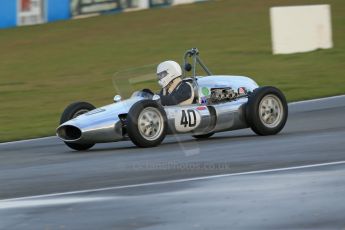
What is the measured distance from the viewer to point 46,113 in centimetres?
1630

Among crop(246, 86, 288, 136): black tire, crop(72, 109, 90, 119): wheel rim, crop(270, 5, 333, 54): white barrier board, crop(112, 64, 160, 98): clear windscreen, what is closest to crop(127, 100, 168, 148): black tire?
crop(112, 64, 160, 98): clear windscreen

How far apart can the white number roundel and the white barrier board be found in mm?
10584

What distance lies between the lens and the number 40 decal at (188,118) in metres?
11.1

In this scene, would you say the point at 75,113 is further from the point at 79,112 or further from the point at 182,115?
the point at 182,115

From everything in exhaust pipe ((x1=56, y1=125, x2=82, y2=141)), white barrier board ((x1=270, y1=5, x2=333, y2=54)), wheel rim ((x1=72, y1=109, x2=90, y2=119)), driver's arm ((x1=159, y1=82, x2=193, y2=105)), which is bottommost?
exhaust pipe ((x1=56, y1=125, x2=82, y2=141))

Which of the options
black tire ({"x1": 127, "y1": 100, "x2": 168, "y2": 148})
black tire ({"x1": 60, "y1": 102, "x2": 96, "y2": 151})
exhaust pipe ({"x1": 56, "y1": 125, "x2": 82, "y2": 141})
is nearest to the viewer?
black tire ({"x1": 127, "y1": 100, "x2": 168, "y2": 148})

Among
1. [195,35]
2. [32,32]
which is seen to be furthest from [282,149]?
[32,32]

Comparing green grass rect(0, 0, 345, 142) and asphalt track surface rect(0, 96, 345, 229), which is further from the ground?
green grass rect(0, 0, 345, 142)

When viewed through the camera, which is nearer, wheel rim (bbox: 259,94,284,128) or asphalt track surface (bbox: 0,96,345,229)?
asphalt track surface (bbox: 0,96,345,229)

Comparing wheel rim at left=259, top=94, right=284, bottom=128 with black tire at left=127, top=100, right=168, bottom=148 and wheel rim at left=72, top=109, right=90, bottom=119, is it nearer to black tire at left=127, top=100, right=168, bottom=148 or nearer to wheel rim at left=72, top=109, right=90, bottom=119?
black tire at left=127, top=100, right=168, bottom=148

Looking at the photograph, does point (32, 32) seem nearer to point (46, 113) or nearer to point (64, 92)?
point (64, 92)

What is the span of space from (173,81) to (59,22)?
58.2 ft

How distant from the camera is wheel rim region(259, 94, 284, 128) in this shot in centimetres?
1155

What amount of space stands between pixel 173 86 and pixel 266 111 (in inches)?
45.5
